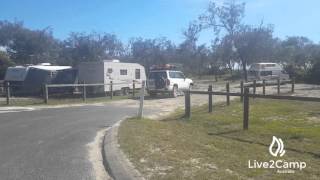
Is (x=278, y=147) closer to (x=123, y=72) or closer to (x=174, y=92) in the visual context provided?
(x=174, y=92)

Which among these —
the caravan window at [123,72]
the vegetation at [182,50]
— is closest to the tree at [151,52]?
the vegetation at [182,50]

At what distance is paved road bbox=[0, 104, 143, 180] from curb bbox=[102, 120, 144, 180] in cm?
32

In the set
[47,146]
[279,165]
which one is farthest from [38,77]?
[279,165]

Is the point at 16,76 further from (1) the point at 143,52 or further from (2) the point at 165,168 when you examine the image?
(1) the point at 143,52

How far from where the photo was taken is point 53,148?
10.1m

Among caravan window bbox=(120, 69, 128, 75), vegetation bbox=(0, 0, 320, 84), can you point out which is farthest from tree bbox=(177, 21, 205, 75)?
caravan window bbox=(120, 69, 128, 75)

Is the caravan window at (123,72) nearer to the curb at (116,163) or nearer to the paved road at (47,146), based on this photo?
the paved road at (47,146)

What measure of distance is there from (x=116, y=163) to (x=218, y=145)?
2667 millimetres

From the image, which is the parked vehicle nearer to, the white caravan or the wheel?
the wheel

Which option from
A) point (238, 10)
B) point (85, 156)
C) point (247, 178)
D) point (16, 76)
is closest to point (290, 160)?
point (247, 178)

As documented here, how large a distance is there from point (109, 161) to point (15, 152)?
7.65 feet

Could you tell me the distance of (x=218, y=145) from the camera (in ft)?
32.9

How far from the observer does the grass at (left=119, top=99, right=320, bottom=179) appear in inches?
292

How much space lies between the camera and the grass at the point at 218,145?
7.42 m
